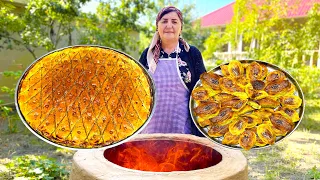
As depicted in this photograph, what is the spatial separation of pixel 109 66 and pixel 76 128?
0.39m

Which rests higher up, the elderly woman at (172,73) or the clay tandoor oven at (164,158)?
the elderly woman at (172,73)

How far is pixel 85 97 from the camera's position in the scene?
1588 mm

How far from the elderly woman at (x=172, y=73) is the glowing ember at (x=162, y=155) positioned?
1.10 ft

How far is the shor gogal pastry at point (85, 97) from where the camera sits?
1507mm

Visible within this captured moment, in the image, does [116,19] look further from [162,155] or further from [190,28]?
[190,28]

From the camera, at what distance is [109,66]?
1.70m

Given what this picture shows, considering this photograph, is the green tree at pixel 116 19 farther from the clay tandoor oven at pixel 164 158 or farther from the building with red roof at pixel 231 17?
the clay tandoor oven at pixel 164 158

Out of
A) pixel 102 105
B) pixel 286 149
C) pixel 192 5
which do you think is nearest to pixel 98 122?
pixel 102 105

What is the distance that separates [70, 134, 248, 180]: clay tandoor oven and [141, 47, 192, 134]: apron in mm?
290

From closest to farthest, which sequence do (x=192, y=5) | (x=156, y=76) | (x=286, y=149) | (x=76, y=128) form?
(x=76, y=128) → (x=156, y=76) → (x=286, y=149) → (x=192, y=5)

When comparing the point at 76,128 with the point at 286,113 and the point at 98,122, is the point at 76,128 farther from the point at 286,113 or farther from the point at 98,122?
the point at 286,113

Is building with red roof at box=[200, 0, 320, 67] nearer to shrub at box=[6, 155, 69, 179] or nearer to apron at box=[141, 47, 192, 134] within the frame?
apron at box=[141, 47, 192, 134]

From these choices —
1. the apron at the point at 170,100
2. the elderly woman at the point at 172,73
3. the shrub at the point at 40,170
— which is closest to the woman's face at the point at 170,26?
the elderly woman at the point at 172,73

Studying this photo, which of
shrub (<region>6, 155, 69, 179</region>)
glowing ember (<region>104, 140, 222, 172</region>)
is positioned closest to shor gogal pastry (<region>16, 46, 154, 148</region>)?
glowing ember (<region>104, 140, 222, 172</region>)
